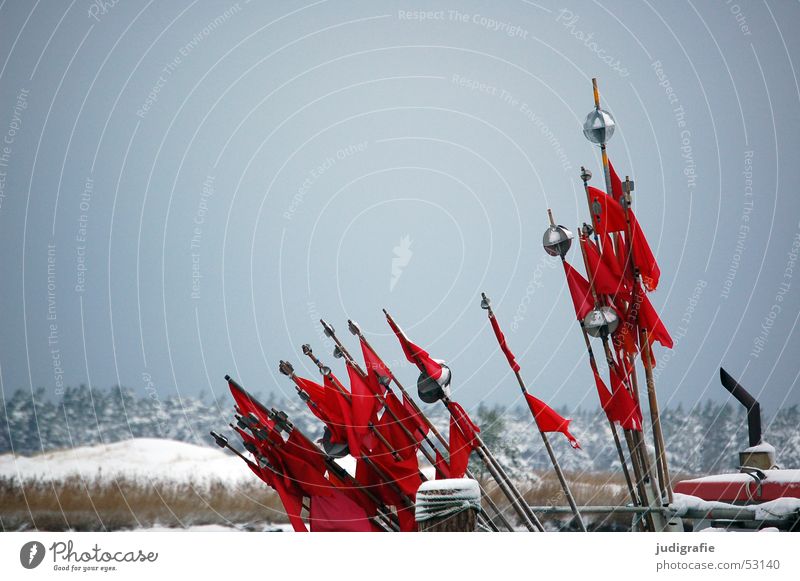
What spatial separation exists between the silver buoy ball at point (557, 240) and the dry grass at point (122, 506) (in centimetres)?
263

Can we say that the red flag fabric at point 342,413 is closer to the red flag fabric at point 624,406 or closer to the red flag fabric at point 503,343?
the red flag fabric at point 503,343

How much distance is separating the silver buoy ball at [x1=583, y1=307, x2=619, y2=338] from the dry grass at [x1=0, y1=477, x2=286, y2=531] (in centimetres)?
250

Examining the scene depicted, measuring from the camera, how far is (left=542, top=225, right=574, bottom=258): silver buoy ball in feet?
18.1

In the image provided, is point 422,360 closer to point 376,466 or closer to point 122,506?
point 376,466

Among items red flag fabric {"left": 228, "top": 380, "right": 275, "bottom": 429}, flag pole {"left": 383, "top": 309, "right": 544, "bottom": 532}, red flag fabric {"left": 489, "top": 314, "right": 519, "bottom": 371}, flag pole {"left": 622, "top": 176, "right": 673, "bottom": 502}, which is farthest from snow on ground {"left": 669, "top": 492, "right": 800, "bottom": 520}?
red flag fabric {"left": 228, "top": 380, "right": 275, "bottom": 429}

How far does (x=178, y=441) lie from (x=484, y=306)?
2.51m

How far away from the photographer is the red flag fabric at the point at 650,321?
5.68 meters

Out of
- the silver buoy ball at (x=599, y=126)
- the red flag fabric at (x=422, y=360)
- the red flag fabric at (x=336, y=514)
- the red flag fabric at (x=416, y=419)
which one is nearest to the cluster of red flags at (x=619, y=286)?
the silver buoy ball at (x=599, y=126)

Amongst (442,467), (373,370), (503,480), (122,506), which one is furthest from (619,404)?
(122,506)

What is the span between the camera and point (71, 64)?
716cm

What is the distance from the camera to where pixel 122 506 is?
6.88m
